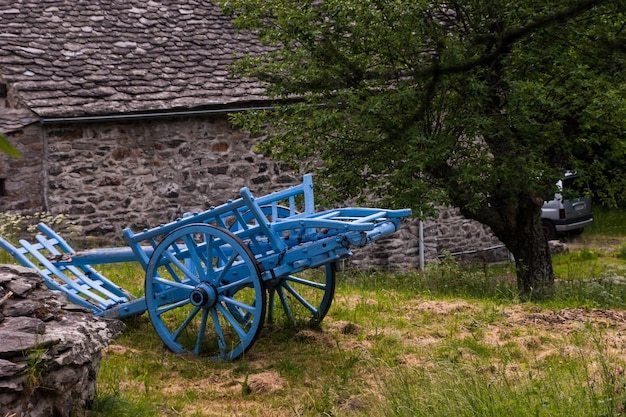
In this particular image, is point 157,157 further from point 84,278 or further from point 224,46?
point 84,278

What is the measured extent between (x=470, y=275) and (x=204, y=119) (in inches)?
224

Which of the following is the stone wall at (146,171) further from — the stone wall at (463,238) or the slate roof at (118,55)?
the stone wall at (463,238)

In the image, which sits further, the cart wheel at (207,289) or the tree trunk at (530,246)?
the tree trunk at (530,246)

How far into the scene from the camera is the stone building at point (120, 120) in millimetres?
13484

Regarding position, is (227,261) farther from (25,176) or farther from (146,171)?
(25,176)

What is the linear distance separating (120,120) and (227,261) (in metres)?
8.10

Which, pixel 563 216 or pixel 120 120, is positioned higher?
pixel 120 120

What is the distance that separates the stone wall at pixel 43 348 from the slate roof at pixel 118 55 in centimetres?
866

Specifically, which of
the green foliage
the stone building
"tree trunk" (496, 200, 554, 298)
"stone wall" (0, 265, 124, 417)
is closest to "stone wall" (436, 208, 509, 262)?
the stone building

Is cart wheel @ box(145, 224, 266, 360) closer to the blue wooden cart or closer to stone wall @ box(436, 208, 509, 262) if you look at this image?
the blue wooden cart

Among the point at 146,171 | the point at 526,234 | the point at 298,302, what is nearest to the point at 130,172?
the point at 146,171

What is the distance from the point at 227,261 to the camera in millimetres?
6363

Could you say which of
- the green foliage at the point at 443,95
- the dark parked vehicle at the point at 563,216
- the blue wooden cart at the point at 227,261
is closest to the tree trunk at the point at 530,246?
the green foliage at the point at 443,95

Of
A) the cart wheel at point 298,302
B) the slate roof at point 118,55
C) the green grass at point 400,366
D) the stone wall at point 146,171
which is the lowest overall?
the green grass at point 400,366
